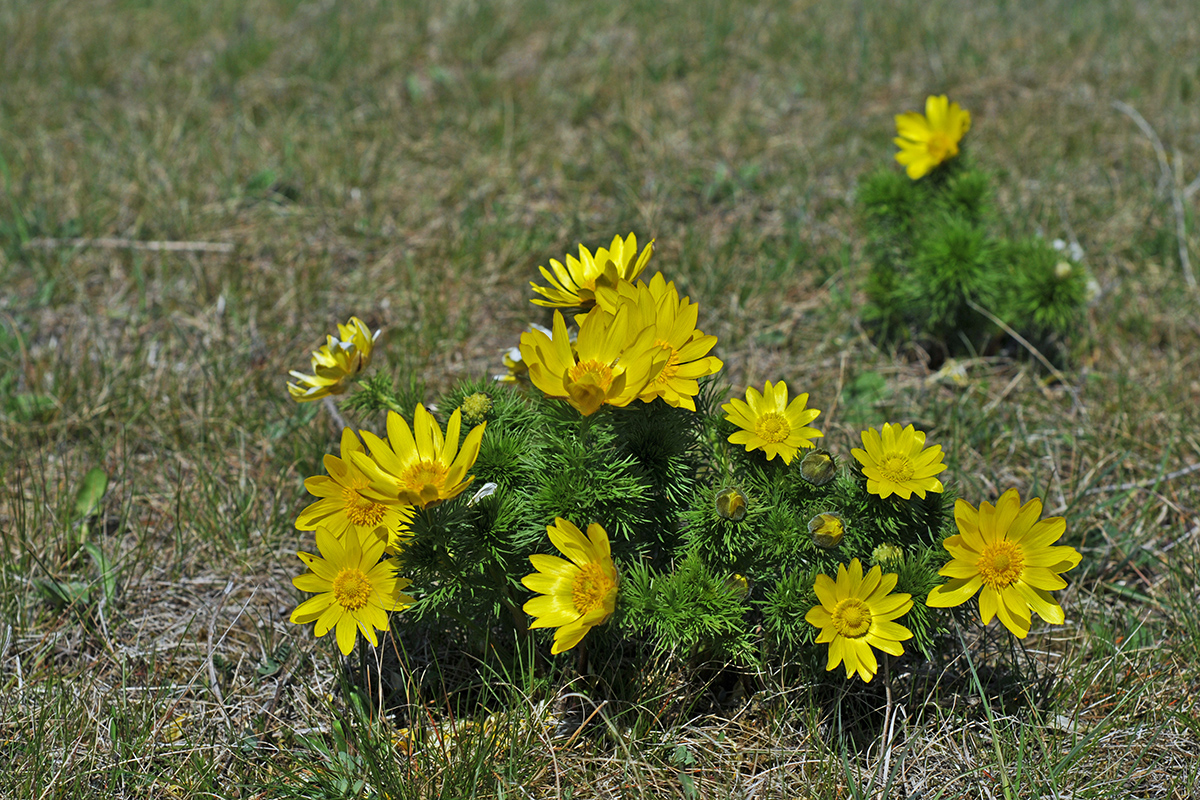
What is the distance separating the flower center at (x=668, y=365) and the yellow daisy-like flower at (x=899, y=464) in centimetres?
34

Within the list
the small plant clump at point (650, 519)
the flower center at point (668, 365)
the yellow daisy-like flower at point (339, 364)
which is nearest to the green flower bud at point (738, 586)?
the small plant clump at point (650, 519)

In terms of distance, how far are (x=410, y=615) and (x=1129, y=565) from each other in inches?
65.4

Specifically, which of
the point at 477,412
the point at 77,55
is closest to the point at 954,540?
the point at 477,412

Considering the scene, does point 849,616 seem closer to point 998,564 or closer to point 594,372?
point 998,564

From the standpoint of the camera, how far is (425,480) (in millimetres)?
1448

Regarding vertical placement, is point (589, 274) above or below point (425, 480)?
above

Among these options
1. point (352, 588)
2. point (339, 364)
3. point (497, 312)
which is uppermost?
point (339, 364)

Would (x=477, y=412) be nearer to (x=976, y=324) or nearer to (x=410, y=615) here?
(x=410, y=615)

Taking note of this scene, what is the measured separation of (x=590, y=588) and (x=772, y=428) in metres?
0.43

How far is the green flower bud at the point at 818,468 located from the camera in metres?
1.55

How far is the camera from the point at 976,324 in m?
2.83

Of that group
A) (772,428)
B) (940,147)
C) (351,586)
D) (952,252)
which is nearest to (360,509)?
(351,586)

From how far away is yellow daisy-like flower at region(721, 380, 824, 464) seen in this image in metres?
1.60

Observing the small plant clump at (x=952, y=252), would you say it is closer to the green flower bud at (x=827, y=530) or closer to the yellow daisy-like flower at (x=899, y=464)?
the yellow daisy-like flower at (x=899, y=464)
